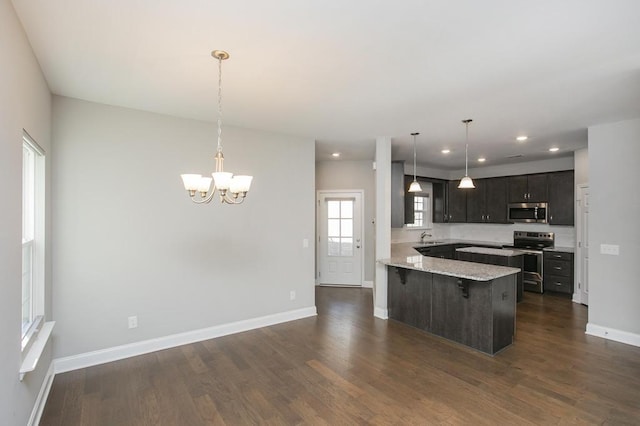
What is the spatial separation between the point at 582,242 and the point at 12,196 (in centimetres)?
733

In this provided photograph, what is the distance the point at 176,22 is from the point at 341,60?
1125 millimetres

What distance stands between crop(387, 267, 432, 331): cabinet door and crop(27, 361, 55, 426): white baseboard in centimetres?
388

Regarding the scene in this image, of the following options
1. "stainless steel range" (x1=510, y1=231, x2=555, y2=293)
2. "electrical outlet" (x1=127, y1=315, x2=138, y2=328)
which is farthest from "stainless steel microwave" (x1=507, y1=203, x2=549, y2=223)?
"electrical outlet" (x1=127, y1=315, x2=138, y2=328)

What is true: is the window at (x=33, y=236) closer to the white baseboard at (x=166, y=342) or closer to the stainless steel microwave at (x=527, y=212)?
the white baseboard at (x=166, y=342)

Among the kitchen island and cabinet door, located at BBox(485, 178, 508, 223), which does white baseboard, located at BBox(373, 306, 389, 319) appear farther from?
cabinet door, located at BBox(485, 178, 508, 223)

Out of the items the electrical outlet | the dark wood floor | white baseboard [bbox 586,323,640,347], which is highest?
the electrical outlet

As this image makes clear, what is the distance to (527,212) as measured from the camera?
654 centimetres

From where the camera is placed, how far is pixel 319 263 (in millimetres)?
6781

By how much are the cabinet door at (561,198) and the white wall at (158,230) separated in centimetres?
503

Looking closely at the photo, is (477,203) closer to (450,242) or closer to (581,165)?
(450,242)

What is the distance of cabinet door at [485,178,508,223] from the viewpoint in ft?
22.5

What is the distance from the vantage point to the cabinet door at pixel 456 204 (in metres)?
7.54

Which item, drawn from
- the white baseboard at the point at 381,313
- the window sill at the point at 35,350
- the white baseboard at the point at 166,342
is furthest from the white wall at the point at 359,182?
the window sill at the point at 35,350

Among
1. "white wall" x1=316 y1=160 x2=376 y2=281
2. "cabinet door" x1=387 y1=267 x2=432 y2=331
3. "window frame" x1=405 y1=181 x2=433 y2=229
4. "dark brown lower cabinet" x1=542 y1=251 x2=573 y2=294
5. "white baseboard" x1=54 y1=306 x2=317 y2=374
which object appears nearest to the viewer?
"white baseboard" x1=54 y1=306 x2=317 y2=374
